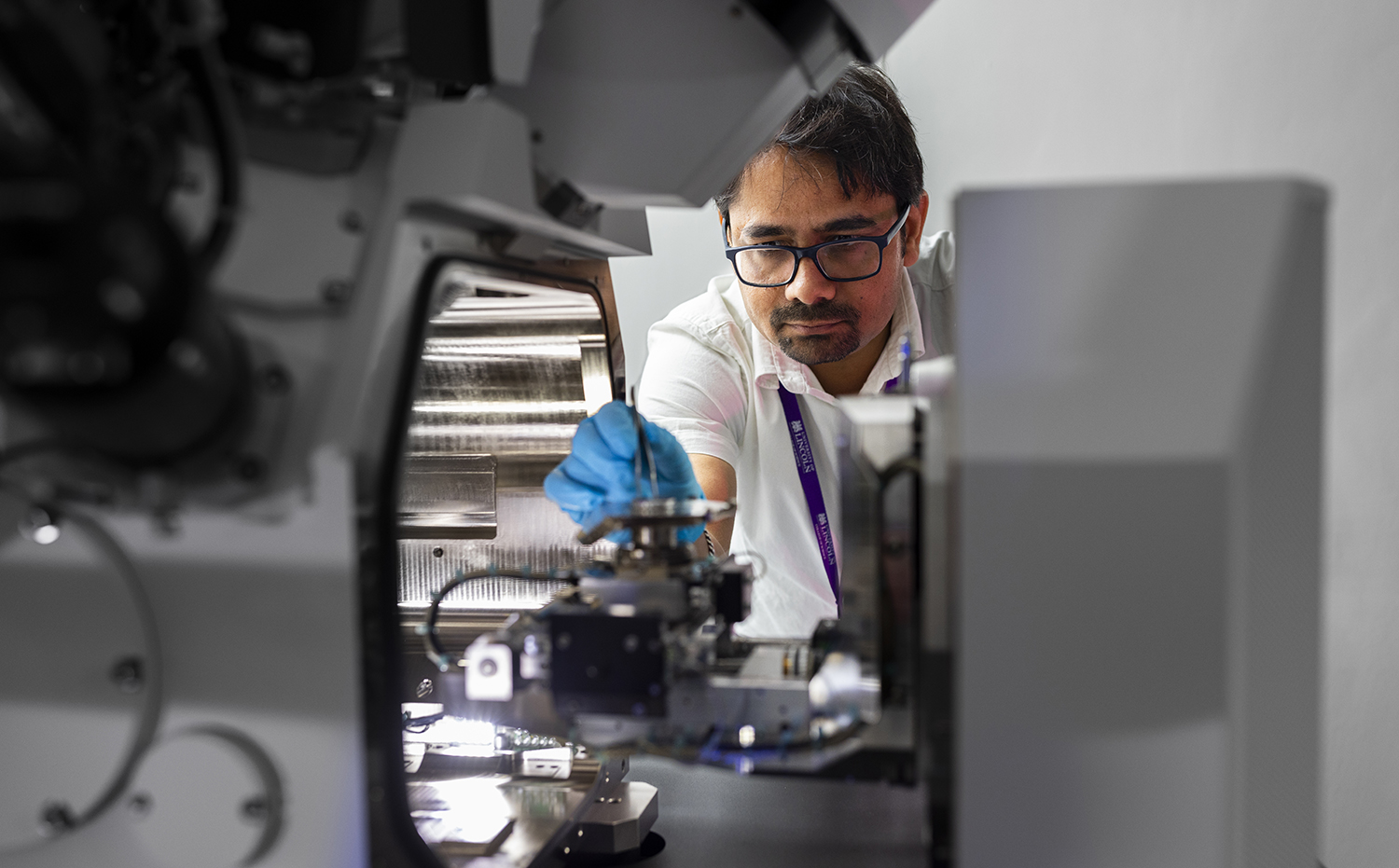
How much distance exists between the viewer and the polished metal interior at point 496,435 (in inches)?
61.2

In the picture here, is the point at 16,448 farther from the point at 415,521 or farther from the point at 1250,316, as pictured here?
the point at 1250,316

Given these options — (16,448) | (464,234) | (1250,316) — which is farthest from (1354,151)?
(16,448)

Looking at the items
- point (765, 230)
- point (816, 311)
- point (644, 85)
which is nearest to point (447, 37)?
point (644, 85)

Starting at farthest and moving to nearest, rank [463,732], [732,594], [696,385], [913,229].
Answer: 1. [696,385]
2. [913,229]
3. [463,732]
4. [732,594]

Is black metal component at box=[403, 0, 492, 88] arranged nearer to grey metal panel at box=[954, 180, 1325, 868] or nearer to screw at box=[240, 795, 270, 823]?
grey metal panel at box=[954, 180, 1325, 868]

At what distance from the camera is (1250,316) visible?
76 cm

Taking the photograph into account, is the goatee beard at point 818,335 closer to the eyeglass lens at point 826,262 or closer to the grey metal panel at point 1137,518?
the eyeglass lens at point 826,262

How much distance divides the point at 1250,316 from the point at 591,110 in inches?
29.0

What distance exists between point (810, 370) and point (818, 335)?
178 mm

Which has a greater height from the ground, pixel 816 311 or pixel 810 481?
pixel 816 311

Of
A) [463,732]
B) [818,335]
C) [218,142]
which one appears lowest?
[463,732]

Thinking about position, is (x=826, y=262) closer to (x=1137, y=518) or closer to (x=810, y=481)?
(x=810, y=481)

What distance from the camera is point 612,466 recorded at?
1.22 metres

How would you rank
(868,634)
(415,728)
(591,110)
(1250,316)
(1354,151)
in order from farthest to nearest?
(1354,151) < (415,728) < (591,110) < (868,634) < (1250,316)
